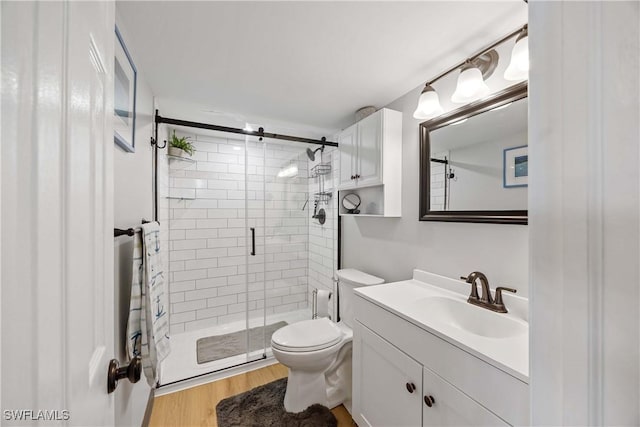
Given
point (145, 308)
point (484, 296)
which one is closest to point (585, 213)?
point (484, 296)

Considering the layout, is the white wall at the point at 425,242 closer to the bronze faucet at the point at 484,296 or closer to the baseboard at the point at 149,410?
the bronze faucet at the point at 484,296

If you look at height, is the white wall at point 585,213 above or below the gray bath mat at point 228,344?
above

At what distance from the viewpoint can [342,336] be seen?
1.79m

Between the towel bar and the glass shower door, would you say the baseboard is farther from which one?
the towel bar

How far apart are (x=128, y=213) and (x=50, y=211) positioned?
3.65 feet

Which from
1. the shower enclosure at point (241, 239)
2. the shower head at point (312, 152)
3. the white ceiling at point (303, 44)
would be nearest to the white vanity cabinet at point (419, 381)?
the shower enclosure at point (241, 239)

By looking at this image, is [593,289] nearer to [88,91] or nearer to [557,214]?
[557,214]

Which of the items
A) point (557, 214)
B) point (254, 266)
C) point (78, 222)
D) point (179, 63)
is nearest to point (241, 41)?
point (179, 63)

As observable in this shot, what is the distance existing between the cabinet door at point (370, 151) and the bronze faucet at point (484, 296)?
870mm

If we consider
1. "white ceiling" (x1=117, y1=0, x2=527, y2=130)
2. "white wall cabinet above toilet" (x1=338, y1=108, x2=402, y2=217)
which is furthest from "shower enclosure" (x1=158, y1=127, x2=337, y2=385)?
"white ceiling" (x1=117, y1=0, x2=527, y2=130)

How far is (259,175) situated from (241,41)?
1.30 metres

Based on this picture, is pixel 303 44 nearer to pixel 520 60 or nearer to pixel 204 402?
pixel 520 60

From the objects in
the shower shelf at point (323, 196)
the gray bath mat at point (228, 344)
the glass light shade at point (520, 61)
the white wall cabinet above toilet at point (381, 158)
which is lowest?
the gray bath mat at point (228, 344)

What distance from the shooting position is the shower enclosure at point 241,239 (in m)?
2.48
